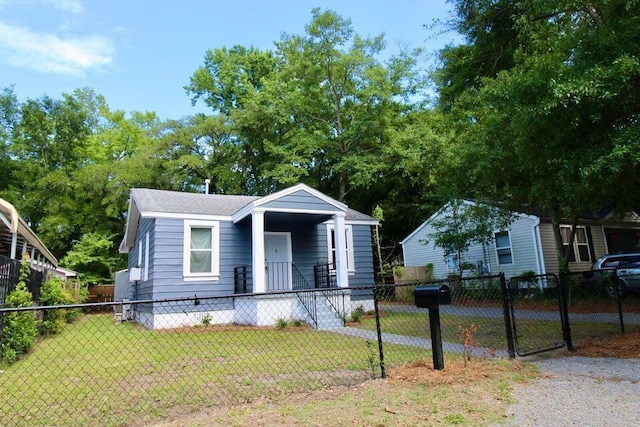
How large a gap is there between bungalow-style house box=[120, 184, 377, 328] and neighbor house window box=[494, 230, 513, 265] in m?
7.56

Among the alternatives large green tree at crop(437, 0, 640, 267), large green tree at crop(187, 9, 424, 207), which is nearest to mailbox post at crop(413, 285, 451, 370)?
large green tree at crop(437, 0, 640, 267)

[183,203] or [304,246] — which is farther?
[304,246]

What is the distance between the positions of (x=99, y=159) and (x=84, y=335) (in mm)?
22372

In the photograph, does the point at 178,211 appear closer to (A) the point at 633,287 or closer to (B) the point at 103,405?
(B) the point at 103,405

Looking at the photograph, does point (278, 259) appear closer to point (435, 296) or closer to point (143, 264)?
point (143, 264)

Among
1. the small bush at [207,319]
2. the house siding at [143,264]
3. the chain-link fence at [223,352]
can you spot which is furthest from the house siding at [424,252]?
the house siding at [143,264]

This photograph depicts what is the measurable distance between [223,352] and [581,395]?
540 cm

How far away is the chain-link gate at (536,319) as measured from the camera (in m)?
5.73

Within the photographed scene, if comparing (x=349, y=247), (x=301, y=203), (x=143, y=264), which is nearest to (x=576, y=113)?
(x=301, y=203)

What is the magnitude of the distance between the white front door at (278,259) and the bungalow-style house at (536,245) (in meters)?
7.63

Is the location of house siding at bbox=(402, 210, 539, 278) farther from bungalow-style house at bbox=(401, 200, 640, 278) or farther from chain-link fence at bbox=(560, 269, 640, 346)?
chain-link fence at bbox=(560, 269, 640, 346)

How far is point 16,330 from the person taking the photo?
6.80 m

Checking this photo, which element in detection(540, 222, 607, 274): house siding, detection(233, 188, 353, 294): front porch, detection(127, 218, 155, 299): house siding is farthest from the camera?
detection(540, 222, 607, 274): house siding

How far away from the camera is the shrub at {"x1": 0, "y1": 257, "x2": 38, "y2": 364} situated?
6.45 meters
